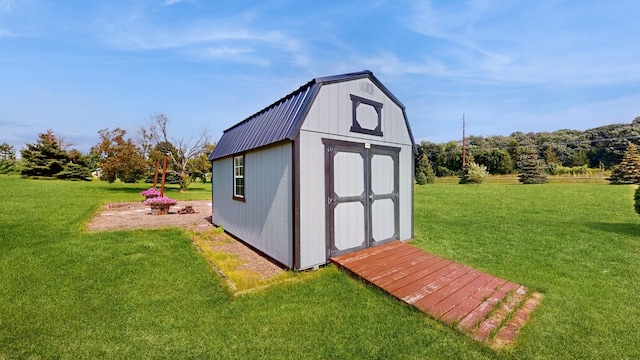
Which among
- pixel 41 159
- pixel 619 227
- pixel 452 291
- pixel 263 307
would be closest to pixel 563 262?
pixel 452 291

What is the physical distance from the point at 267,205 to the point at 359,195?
1.81 m

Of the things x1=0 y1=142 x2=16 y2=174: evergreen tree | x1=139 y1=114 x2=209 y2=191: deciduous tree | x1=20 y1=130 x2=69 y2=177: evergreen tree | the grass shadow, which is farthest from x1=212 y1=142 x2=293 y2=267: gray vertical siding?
x1=0 y1=142 x2=16 y2=174: evergreen tree

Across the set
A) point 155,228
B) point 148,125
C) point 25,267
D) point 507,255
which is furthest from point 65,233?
point 148,125

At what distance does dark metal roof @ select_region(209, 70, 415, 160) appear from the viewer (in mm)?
4199

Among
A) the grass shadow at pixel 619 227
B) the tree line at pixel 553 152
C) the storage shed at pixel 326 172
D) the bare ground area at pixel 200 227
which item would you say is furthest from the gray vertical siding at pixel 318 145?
the tree line at pixel 553 152

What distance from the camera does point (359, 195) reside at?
Answer: 489 centimetres

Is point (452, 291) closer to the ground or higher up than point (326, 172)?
closer to the ground

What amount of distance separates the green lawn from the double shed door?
0.84 meters

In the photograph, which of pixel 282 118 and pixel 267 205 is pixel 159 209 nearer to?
pixel 267 205

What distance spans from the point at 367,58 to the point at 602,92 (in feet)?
75.6

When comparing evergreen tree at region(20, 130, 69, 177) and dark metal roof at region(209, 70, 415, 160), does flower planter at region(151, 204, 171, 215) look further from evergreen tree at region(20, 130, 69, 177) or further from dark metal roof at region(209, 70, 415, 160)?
evergreen tree at region(20, 130, 69, 177)

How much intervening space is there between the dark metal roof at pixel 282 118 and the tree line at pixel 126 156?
13.5 meters

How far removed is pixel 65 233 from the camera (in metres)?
6.32

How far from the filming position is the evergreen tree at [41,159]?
24250 millimetres
